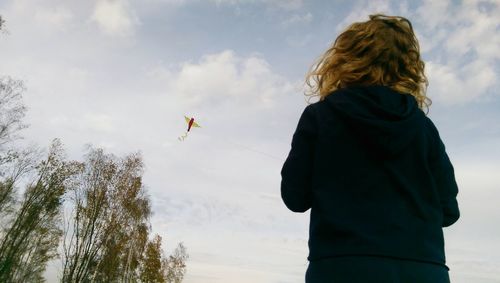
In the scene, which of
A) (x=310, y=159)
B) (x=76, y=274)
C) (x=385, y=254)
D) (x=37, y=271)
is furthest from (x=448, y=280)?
(x=37, y=271)

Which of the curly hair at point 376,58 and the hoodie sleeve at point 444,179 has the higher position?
the curly hair at point 376,58

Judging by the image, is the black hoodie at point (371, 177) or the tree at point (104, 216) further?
the tree at point (104, 216)

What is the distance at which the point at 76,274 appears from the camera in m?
21.9

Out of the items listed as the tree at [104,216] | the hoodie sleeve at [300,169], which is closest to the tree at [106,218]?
the tree at [104,216]

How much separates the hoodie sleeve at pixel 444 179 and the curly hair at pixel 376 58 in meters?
0.31

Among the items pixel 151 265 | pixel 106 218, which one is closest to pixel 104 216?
pixel 106 218

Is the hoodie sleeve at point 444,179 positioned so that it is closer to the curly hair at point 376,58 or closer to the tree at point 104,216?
the curly hair at point 376,58

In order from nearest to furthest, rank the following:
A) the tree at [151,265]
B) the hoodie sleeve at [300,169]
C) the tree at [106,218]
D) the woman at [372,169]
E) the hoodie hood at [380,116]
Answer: the woman at [372,169] → the hoodie hood at [380,116] → the hoodie sleeve at [300,169] → the tree at [106,218] → the tree at [151,265]

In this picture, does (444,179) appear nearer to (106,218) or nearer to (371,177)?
(371,177)

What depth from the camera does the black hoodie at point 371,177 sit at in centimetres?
167

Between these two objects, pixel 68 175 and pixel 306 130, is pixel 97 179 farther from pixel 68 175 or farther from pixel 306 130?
pixel 306 130

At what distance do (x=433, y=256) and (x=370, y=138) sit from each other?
560 mm

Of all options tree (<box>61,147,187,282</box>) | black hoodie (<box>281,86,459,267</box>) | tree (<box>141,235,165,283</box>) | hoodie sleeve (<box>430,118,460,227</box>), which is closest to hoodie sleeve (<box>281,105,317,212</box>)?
black hoodie (<box>281,86,459,267</box>)

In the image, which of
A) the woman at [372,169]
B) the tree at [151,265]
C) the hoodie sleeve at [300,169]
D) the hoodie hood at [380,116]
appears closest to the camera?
the woman at [372,169]
